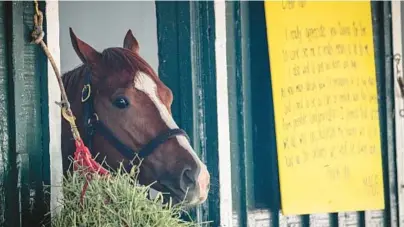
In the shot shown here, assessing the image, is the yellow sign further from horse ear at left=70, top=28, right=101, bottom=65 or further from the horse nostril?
horse ear at left=70, top=28, right=101, bottom=65

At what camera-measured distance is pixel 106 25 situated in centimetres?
215

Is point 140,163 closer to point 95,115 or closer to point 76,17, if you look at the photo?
point 95,115

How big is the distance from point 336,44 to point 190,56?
21.2 inches

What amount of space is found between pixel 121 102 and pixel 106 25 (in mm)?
229

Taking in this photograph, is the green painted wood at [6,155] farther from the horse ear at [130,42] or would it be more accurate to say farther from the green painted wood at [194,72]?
the green painted wood at [194,72]

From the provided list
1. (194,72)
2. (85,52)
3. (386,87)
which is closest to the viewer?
(85,52)

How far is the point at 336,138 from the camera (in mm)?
2463

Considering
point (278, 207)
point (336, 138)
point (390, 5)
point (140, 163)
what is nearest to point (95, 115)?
point (140, 163)

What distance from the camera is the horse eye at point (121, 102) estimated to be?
84.0 inches

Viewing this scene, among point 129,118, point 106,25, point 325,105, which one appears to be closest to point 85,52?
point 106,25

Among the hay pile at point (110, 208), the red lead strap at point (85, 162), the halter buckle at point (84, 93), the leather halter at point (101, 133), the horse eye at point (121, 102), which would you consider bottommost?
the hay pile at point (110, 208)

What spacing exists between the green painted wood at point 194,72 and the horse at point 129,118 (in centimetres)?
6

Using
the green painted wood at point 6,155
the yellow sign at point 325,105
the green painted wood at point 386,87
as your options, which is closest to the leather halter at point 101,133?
the green painted wood at point 6,155

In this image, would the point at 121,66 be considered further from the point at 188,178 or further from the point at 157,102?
the point at 188,178
